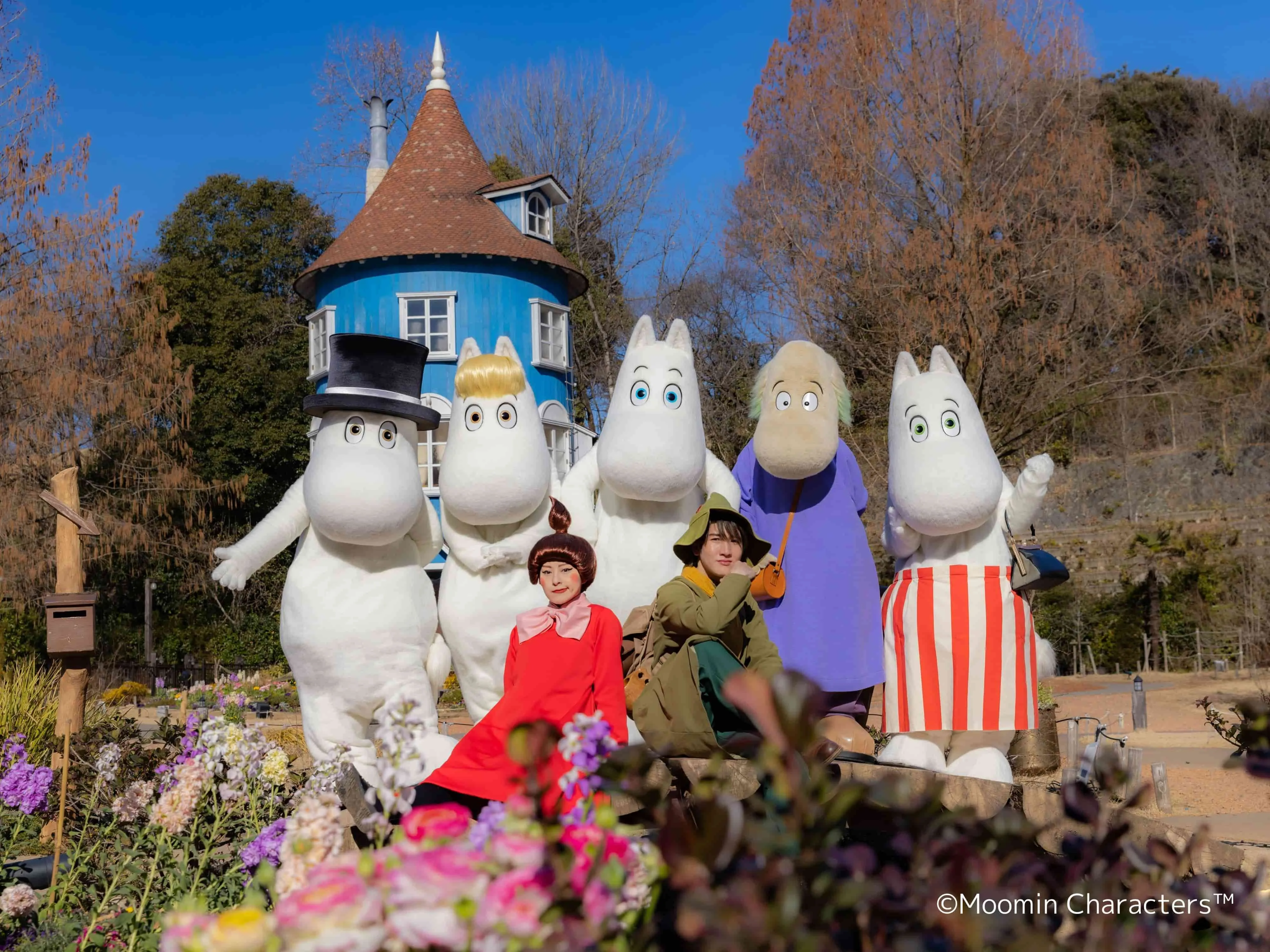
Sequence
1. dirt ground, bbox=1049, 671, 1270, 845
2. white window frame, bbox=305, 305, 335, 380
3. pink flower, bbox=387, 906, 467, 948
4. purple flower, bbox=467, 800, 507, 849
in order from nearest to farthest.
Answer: pink flower, bbox=387, 906, 467, 948, purple flower, bbox=467, 800, 507, 849, dirt ground, bbox=1049, 671, 1270, 845, white window frame, bbox=305, 305, 335, 380

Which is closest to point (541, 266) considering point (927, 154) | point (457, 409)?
point (927, 154)

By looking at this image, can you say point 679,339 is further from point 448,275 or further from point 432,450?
point 448,275

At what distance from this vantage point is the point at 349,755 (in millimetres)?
4406

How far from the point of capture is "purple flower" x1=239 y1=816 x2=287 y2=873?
124 inches

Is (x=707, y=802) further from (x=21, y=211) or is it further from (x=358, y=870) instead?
(x=21, y=211)

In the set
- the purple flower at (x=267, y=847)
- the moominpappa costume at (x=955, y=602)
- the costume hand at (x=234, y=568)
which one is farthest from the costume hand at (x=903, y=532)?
the purple flower at (x=267, y=847)

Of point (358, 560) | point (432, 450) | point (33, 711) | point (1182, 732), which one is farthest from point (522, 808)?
point (432, 450)

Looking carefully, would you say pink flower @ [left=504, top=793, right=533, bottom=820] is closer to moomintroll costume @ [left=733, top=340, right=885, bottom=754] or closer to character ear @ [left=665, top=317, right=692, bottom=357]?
moomintroll costume @ [left=733, top=340, right=885, bottom=754]

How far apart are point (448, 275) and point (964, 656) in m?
14.3

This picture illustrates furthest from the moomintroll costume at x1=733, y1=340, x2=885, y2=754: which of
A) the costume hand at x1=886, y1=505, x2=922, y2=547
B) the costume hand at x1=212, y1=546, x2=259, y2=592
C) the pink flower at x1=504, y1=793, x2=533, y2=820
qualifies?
the pink flower at x1=504, y1=793, x2=533, y2=820

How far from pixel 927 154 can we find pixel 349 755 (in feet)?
30.5

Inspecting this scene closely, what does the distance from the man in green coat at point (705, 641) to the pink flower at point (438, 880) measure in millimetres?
2778

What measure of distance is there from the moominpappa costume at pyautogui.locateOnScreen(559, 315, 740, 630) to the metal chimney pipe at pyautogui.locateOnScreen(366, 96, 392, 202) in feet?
54.1

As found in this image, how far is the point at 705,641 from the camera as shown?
4387 millimetres
